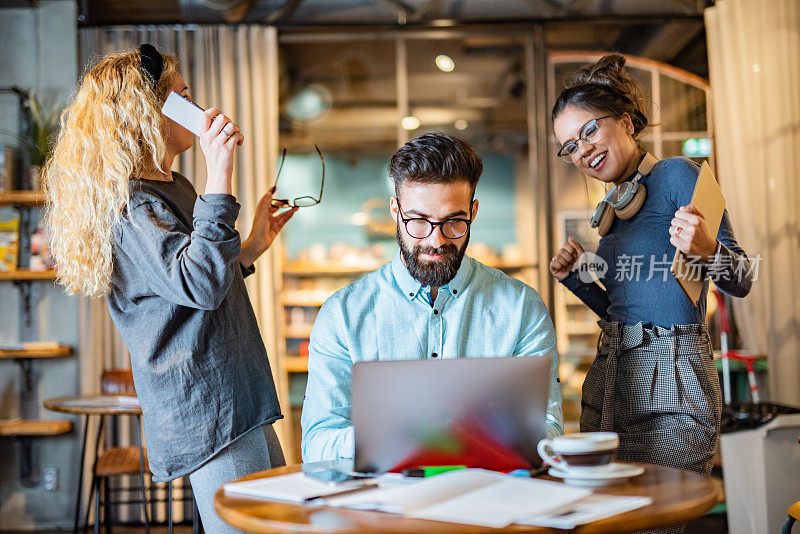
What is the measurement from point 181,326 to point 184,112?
1.57 ft

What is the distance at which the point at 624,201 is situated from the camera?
191 centimetres

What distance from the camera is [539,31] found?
4.42 meters

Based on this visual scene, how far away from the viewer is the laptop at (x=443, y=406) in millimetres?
1192

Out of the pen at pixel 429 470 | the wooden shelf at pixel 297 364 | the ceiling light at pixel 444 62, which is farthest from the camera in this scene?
the ceiling light at pixel 444 62

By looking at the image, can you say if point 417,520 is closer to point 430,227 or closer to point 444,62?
point 430,227

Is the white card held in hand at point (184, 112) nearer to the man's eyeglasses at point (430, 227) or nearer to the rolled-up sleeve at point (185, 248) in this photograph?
the rolled-up sleeve at point (185, 248)

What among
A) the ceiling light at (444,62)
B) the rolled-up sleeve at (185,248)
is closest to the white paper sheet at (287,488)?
the rolled-up sleeve at (185,248)

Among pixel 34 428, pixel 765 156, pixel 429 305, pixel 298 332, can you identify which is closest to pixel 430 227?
pixel 429 305

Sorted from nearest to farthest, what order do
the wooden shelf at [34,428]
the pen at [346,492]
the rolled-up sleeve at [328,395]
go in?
the pen at [346,492], the rolled-up sleeve at [328,395], the wooden shelf at [34,428]

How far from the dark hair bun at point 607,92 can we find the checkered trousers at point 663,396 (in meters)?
0.56

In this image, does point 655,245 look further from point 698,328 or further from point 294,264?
point 294,264

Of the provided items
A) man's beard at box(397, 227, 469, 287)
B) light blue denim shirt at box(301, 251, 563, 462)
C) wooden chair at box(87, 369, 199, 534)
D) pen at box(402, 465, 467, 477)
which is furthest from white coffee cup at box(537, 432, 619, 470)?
wooden chair at box(87, 369, 199, 534)

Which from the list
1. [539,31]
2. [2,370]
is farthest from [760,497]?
[2,370]

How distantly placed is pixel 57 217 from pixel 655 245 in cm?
143
